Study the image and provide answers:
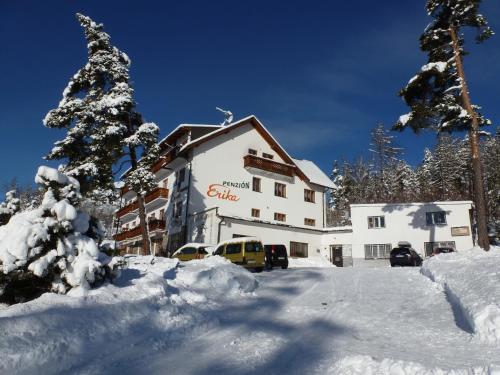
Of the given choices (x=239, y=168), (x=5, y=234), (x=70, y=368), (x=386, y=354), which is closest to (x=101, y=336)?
(x=70, y=368)

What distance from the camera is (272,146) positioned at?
3922cm

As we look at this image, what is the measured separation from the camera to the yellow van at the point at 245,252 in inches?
833

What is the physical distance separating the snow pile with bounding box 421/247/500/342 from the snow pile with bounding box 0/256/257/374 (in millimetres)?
5438

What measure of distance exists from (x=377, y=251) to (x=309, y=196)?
8547mm

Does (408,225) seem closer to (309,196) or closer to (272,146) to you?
(309,196)

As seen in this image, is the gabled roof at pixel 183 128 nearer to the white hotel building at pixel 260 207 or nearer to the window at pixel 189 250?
the white hotel building at pixel 260 207

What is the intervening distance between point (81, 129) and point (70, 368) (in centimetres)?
2138

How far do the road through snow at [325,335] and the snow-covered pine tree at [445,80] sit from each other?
1197cm

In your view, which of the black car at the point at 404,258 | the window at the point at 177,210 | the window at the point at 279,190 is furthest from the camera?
the window at the point at 279,190

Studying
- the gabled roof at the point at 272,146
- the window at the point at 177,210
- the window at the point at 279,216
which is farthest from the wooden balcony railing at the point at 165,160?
the window at the point at 279,216

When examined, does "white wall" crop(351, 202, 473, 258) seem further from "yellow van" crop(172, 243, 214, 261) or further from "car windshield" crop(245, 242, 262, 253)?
"yellow van" crop(172, 243, 214, 261)

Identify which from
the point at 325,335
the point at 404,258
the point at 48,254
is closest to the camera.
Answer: the point at 48,254

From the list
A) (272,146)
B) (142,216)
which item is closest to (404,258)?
(272,146)

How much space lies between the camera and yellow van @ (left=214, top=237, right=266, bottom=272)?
833 inches
